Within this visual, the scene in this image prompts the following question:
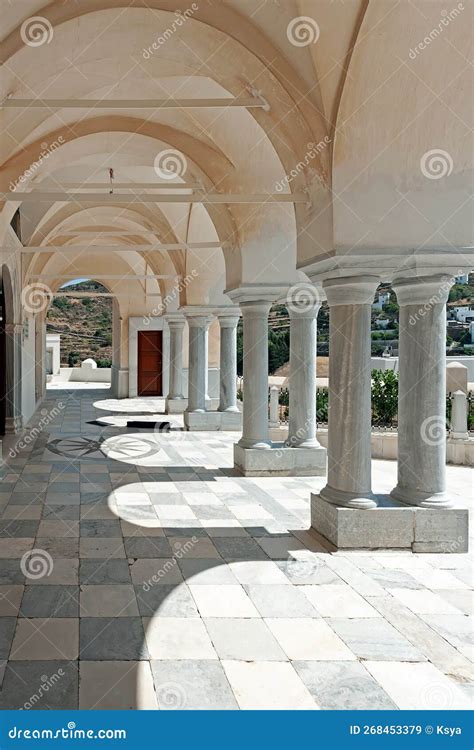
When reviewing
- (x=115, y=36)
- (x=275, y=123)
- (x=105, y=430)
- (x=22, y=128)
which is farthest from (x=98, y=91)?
(x=105, y=430)

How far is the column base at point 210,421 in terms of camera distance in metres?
15.1

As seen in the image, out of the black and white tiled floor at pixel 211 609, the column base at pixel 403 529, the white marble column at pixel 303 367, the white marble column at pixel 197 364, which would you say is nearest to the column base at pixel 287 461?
the white marble column at pixel 303 367

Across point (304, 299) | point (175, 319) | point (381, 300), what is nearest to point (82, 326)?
point (381, 300)

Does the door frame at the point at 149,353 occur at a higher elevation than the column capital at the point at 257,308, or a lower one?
lower

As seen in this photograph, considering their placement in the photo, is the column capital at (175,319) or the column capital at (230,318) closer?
the column capital at (230,318)

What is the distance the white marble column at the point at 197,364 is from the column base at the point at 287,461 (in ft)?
18.7

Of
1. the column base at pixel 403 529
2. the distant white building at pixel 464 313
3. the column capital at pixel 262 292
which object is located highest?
the distant white building at pixel 464 313

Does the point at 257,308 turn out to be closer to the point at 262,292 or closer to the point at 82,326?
the point at 262,292

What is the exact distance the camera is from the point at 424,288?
6414mm

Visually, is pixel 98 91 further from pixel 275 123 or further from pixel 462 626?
pixel 462 626

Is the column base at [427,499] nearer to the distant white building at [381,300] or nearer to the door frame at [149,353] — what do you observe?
the door frame at [149,353]

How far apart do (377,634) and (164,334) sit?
20482 mm

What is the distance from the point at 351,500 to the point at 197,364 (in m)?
9.76

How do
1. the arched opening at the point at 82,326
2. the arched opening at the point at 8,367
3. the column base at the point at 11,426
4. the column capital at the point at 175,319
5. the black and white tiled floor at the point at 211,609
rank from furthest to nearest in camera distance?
1. the arched opening at the point at 82,326
2. the column capital at the point at 175,319
3. the column base at the point at 11,426
4. the arched opening at the point at 8,367
5. the black and white tiled floor at the point at 211,609
